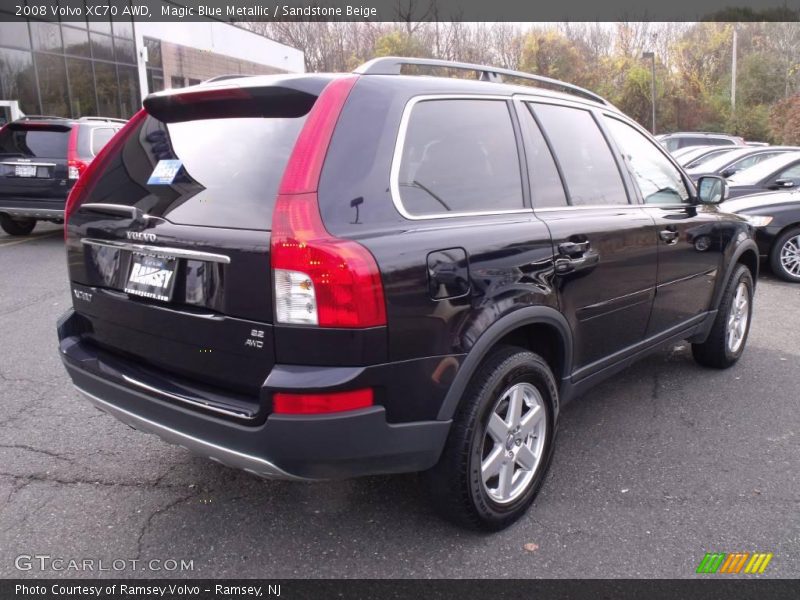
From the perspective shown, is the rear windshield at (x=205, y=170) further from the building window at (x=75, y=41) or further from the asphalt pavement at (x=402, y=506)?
the building window at (x=75, y=41)

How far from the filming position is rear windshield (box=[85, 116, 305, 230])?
241 centimetres

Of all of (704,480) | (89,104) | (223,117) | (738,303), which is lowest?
(704,480)

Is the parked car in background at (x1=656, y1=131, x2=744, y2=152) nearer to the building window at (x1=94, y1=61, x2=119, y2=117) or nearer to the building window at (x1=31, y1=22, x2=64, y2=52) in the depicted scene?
the building window at (x1=94, y1=61, x2=119, y2=117)

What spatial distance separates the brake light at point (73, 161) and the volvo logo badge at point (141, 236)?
7891 mm

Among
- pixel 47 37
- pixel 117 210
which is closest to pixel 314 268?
pixel 117 210

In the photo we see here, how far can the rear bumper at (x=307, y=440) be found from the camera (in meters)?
2.21

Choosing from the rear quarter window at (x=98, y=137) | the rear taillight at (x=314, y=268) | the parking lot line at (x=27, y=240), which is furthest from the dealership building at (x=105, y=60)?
the rear taillight at (x=314, y=268)

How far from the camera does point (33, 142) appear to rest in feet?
32.7

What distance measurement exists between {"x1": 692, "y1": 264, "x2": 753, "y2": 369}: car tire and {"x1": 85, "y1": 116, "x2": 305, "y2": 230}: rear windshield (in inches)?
137

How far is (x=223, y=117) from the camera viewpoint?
8.88 feet

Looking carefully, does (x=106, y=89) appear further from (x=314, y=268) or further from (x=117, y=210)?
(x=314, y=268)

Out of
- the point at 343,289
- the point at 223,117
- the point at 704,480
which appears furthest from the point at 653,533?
the point at 223,117
